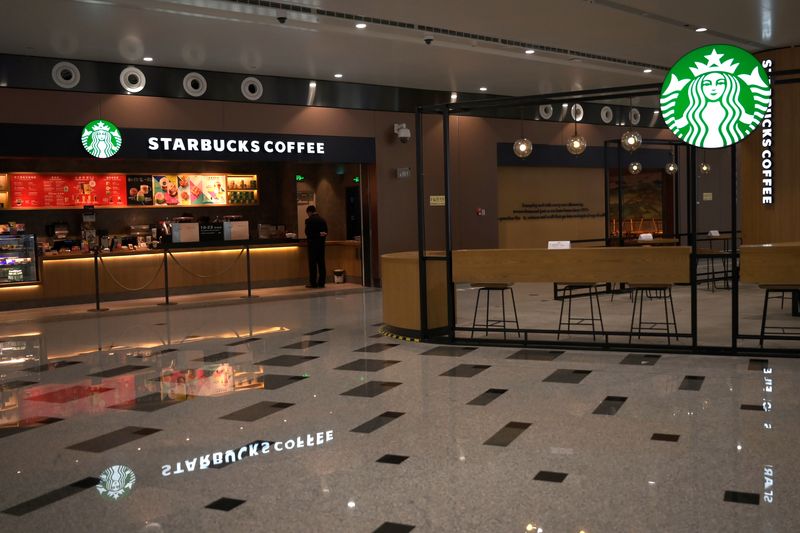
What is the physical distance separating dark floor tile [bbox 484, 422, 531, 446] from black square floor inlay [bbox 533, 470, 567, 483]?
539mm

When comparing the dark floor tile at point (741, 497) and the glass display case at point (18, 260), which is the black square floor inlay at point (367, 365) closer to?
the dark floor tile at point (741, 497)

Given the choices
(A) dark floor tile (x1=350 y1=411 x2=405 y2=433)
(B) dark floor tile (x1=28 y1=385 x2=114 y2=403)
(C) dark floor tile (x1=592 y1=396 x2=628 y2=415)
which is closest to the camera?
(A) dark floor tile (x1=350 y1=411 x2=405 y2=433)

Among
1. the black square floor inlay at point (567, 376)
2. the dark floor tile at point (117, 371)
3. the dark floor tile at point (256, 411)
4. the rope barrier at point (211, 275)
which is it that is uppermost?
the rope barrier at point (211, 275)

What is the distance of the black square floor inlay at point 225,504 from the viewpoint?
3496mm

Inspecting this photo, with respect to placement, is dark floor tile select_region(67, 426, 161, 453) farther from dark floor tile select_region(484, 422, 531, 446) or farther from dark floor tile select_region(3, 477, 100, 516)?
dark floor tile select_region(484, 422, 531, 446)

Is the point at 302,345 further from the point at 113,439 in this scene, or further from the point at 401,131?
the point at 401,131

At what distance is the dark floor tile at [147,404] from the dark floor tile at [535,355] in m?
3.00

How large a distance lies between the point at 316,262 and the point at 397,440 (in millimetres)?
9205

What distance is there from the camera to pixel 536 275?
24.2 ft

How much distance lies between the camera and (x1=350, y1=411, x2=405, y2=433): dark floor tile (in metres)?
4.71

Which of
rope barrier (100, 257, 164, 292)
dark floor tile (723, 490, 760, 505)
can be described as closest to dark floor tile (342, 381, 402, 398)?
dark floor tile (723, 490, 760, 505)

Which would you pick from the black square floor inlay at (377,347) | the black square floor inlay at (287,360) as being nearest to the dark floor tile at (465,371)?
the black square floor inlay at (377,347)

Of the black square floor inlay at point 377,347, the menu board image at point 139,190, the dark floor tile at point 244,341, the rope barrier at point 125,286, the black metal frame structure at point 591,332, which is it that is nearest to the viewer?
the black metal frame structure at point 591,332

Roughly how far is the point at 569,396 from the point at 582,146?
245 inches
